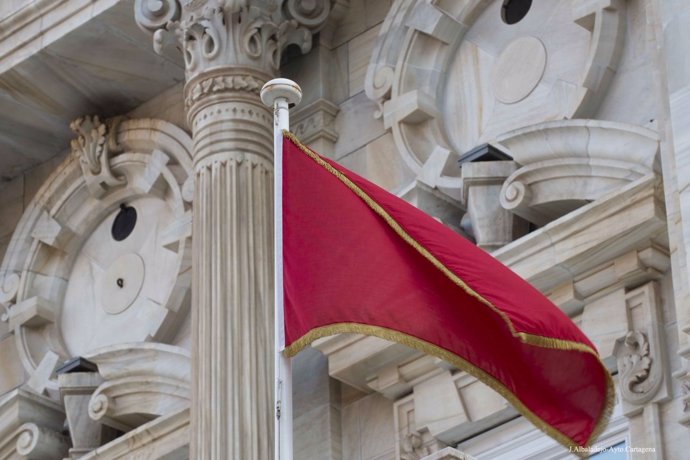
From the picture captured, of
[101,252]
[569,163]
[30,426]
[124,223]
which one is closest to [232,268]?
[569,163]

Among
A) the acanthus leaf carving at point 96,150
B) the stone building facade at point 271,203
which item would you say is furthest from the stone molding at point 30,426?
the acanthus leaf carving at point 96,150

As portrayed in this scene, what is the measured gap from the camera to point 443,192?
59.1 feet

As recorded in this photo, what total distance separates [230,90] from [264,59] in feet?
1.53

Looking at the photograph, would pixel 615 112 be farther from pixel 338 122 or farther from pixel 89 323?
pixel 89 323

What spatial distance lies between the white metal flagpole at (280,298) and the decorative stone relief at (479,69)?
137 inches

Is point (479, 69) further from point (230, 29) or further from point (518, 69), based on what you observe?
point (230, 29)

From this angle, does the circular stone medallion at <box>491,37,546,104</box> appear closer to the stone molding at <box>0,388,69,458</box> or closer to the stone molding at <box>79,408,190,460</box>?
the stone molding at <box>79,408,190,460</box>

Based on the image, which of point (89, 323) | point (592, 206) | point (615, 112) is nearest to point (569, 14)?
point (615, 112)

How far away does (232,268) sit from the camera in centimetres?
1795

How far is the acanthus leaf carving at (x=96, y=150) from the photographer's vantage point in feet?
69.6

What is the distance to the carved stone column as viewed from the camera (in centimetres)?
1733

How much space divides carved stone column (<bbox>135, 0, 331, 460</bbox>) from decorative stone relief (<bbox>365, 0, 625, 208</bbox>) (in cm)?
89

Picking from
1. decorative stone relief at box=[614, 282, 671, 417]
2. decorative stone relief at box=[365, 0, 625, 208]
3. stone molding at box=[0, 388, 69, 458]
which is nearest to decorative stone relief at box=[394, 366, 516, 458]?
decorative stone relief at box=[614, 282, 671, 417]

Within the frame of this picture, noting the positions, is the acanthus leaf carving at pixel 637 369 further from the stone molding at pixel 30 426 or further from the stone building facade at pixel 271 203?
the stone molding at pixel 30 426
